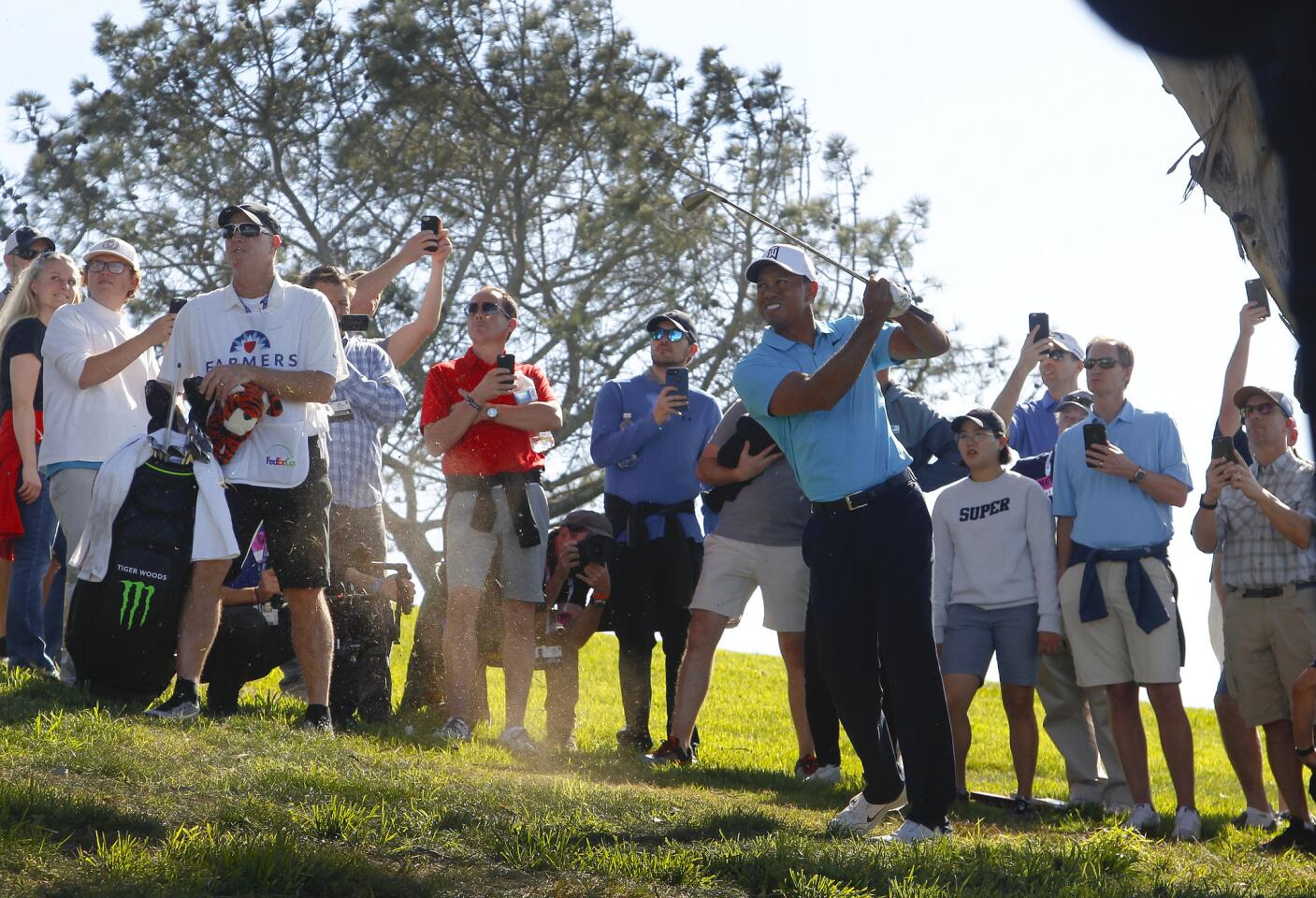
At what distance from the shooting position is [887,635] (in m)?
5.77

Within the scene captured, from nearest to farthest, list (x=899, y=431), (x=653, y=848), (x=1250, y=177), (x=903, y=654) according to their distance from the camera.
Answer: (x=1250, y=177)
(x=653, y=848)
(x=903, y=654)
(x=899, y=431)

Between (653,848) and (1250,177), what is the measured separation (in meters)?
2.74

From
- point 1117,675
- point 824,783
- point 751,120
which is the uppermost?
point 751,120

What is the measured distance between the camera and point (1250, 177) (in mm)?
3697

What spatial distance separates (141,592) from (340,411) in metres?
1.38

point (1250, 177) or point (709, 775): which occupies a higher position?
point (1250, 177)

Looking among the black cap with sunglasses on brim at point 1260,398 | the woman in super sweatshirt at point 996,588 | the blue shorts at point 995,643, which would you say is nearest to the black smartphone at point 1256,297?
the black cap with sunglasses on brim at point 1260,398

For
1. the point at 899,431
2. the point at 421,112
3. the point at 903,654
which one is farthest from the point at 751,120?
the point at 903,654

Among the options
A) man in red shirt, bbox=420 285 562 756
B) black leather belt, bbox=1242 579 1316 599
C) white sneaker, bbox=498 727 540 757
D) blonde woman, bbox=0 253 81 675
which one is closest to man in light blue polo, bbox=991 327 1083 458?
black leather belt, bbox=1242 579 1316 599

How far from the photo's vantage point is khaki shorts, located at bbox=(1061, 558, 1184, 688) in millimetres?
7523

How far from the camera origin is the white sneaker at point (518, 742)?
294 inches

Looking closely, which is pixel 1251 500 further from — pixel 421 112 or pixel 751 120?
pixel 421 112

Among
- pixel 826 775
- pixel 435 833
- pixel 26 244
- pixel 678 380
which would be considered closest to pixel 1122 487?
pixel 826 775

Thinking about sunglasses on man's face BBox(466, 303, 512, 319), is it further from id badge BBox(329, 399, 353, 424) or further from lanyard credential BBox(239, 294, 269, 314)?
lanyard credential BBox(239, 294, 269, 314)
